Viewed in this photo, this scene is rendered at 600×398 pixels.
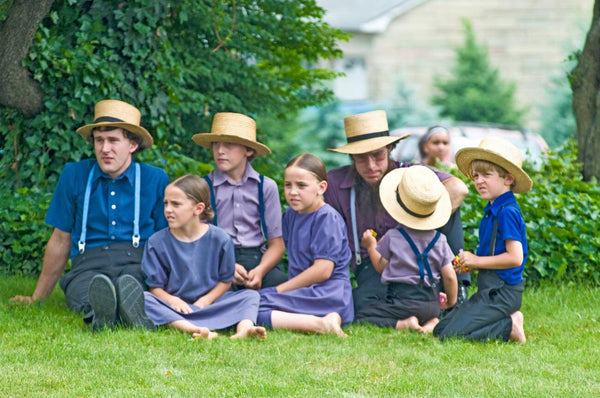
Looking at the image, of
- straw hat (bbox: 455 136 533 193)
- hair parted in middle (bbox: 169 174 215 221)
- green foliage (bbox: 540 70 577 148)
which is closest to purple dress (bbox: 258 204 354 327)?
hair parted in middle (bbox: 169 174 215 221)

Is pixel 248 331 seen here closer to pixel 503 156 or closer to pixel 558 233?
pixel 503 156

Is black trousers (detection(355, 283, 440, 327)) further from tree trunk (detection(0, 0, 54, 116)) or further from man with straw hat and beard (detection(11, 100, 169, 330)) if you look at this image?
tree trunk (detection(0, 0, 54, 116))

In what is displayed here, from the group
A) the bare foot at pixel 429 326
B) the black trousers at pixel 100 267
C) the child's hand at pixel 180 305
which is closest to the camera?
the child's hand at pixel 180 305

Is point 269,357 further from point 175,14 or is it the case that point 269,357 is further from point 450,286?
point 175,14

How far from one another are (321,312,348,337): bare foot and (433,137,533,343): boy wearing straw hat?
2.00ft

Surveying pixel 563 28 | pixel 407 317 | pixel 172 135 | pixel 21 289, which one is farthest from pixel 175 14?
pixel 563 28

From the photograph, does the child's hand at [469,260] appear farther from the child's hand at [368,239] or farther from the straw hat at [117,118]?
the straw hat at [117,118]

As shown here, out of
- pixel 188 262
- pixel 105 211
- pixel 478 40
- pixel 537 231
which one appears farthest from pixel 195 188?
pixel 478 40

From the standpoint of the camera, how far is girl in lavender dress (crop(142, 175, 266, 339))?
230 inches

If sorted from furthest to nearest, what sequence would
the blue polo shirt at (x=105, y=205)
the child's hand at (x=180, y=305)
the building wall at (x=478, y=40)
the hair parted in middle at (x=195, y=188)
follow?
the building wall at (x=478, y=40) → the blue polo shirt at (x=105, y=205) → the hair parted in middle at (x=195, y=188) → the child's hand at (x=180, y=305)

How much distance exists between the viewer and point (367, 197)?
652cm

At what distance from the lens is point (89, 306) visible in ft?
19.6

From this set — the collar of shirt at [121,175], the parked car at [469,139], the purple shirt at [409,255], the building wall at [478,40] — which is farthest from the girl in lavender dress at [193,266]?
the building wall at [478,40]

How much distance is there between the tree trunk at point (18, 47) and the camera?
23.8ft
